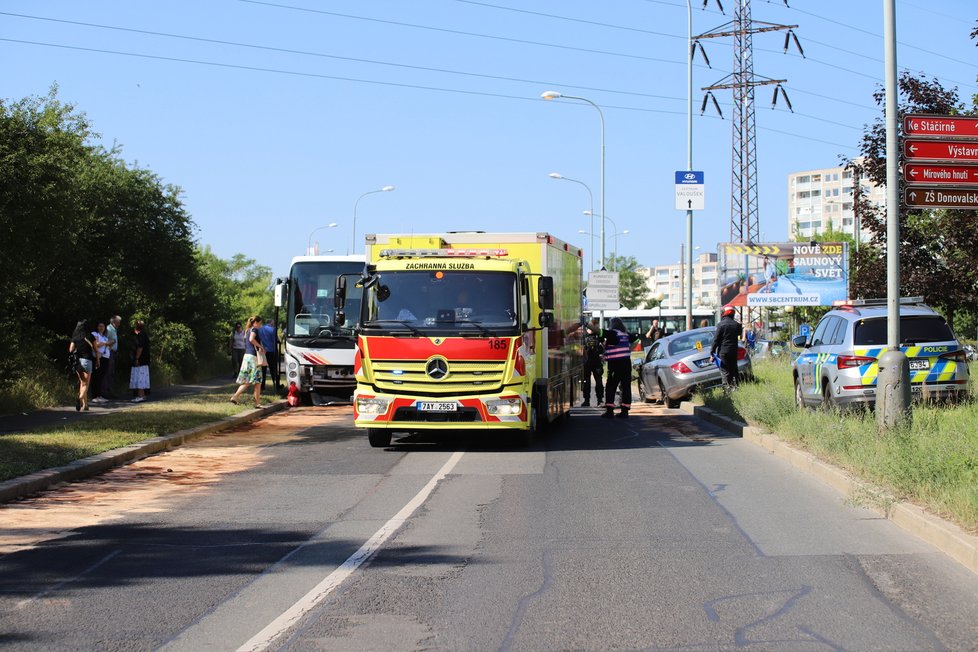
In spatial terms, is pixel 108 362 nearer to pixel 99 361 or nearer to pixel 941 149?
pixel 99 361

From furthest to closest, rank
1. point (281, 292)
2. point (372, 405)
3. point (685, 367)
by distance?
1. point (281, 292)
2. point (685, 367)
3. point (372, 405)

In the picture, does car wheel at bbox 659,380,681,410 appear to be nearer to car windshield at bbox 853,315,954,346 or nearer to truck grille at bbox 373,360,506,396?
car windshield at bbox 853,315,954,346

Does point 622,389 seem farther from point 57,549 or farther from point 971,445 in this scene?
point 57,549

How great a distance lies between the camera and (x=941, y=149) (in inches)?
507

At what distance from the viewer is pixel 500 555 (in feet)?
25.8

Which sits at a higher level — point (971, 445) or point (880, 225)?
point (880, 225)

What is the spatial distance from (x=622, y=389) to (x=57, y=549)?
13.7 m

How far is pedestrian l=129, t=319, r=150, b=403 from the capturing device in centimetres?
2414

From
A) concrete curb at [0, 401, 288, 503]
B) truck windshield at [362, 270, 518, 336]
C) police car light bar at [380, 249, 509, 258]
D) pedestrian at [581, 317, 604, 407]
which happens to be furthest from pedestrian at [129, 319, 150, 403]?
truck windshield at [362, 270, 518, 336]

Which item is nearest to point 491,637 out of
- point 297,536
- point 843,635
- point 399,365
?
point 843,635

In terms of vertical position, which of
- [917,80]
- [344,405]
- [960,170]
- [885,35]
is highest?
[917,80]

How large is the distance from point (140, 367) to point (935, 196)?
17685mm

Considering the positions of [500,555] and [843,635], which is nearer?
[843,635]

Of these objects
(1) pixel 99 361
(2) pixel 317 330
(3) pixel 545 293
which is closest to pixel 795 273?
(2) pixel 317 330
